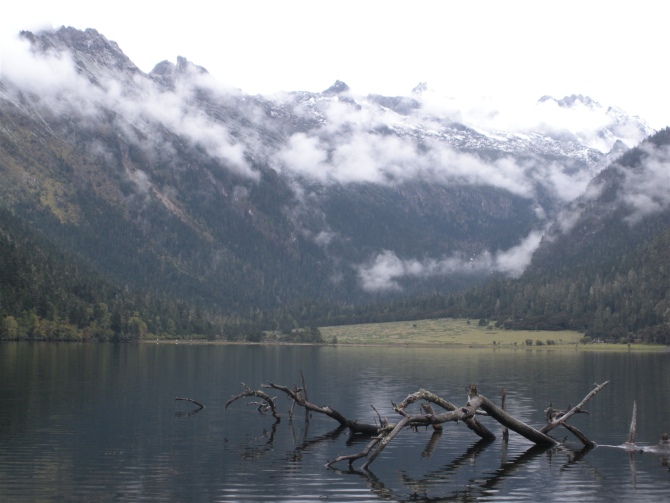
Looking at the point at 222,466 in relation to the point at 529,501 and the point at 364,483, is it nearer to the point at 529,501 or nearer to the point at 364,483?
the point at 364,483

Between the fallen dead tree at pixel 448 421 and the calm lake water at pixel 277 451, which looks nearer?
the calm lake water at pixel 277 451

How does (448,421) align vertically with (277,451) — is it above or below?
above

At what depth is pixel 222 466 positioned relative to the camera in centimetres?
6531

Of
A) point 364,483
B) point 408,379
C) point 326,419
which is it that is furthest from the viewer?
point 408,379

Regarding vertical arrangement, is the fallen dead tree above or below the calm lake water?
above

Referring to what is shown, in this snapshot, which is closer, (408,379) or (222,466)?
(222,466)

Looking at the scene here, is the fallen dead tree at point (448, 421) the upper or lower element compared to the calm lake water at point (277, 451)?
upper

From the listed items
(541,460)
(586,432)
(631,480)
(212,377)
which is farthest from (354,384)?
(631,480)

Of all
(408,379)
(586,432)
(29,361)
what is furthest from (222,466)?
(29,361)

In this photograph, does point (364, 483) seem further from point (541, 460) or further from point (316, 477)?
point (541, 460)

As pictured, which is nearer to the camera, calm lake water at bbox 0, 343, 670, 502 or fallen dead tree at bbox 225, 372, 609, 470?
calm lake water at bbox 0, 343, 670, 502

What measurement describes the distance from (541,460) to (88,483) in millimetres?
34653

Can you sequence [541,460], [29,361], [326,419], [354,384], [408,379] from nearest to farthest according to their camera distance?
[541,460]
[326,419]
[354,384]
[408,379]
[29,361]

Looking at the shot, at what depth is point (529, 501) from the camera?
54.8 m
